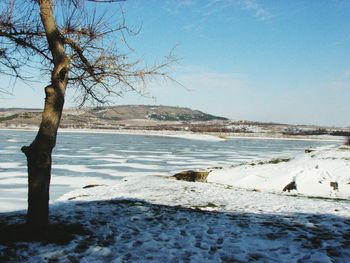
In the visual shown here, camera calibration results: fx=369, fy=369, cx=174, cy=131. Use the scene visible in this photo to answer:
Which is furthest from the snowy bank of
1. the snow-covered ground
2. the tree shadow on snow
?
the tree shadow on snow

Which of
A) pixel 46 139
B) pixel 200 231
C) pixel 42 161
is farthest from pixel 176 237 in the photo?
pixel 46 139

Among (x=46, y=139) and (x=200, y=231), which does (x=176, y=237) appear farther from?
(x=46, y=139)

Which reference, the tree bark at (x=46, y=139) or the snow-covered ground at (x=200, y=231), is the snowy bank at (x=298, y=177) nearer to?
the snow-covered ground at (x=200, y=231)

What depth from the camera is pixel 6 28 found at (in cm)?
741

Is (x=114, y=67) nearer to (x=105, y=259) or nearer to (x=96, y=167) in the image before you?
(x=105, y=259)

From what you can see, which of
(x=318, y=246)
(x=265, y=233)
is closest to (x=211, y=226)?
(x=265, y=233)

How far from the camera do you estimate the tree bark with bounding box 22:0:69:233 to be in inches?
265

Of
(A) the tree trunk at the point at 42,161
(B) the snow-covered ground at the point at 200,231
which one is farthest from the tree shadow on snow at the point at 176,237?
(A) the tree trunk at the point at 42,161

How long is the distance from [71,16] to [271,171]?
15926mm

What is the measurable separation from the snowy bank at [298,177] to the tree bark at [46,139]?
11766 mm

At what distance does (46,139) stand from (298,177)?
48.3 feet

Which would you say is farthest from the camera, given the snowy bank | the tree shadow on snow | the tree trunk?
the snowy bank

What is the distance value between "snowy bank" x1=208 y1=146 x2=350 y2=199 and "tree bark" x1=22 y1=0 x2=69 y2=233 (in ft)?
38.6

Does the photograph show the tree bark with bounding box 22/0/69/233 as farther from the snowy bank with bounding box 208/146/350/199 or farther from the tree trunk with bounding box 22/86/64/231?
the snowy bank with bounding box 208/146/350/199
